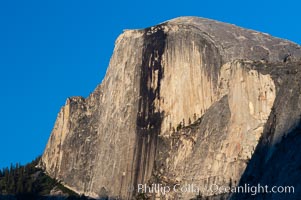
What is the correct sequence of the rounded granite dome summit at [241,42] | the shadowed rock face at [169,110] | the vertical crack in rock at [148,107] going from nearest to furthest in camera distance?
the shadowed rock face at [169,110], the vertical crack in rock at [148,107], the rounded granite dome summit at [241,42]

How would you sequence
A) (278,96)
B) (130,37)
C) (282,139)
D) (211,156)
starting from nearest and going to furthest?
1. (282,139)
2. (278,96)
3. (211,156)
4. (130,37)

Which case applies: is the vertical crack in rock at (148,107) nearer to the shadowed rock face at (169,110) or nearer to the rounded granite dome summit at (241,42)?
the shadowed rock face at (169,110)

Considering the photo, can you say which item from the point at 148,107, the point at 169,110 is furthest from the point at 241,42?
the point at 148,107

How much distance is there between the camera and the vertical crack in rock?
124m

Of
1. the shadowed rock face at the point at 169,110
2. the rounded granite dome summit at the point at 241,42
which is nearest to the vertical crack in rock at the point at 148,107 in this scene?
the shadowed rock face at the point at 169,110

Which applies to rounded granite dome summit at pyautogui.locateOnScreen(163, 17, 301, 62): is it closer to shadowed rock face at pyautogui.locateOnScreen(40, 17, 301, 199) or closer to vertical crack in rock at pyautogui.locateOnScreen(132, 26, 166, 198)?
shadowed rock face at pyautogui.locateOnScreen(40, 17, 301, 199)

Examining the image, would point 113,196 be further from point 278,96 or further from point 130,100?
point 278,96

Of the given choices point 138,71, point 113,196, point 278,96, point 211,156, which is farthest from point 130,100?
point 278,96

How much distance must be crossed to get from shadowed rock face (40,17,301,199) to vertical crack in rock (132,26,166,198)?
0.38ft

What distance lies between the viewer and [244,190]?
98.8 metres

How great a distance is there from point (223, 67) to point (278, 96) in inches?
585

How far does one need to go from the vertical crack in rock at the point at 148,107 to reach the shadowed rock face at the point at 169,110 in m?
0.12

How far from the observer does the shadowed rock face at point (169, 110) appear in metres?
110

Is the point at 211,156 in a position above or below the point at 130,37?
below
